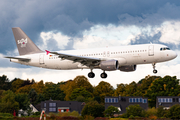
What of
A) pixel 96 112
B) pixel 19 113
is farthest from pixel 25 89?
pixel 96 112

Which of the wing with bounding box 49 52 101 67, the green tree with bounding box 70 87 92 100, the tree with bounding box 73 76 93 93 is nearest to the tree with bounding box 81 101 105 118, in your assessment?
the wing with bounding box 49 52 101 67

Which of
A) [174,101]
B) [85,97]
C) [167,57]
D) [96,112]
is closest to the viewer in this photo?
[167,57]

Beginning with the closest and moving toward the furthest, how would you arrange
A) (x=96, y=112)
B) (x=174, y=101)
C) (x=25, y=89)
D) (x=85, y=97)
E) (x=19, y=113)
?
(x=96, y=112)
(x=174, y=101)
(x=19, y=113)
(x=85, y=97)
(x=25, y=89)

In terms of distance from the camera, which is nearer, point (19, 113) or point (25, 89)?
point (19, 113)

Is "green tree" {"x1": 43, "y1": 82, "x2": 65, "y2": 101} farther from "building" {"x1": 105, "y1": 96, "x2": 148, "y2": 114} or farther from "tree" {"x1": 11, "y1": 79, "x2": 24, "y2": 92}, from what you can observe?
"building" {"x1": 105, "y1": 96, "x2": 148, "y2": 114}

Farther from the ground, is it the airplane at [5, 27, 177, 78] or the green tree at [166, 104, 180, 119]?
the airplane at [5, 27, 177, 78]

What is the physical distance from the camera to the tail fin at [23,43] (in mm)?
64625

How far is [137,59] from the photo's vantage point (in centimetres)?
5284

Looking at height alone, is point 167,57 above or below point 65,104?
above

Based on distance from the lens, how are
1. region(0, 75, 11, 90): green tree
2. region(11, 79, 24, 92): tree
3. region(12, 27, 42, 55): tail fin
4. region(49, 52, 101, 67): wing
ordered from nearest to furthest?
region(49, 52, 101, 67): wing → region(12, 27, 42, 55): tail fin → region(0, 75, 11, 90): green tree → region(11, 79, 24, 92): tree

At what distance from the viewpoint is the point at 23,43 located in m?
65.8

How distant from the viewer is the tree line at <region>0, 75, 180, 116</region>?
117m

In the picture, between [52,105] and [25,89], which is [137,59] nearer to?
[52,105]

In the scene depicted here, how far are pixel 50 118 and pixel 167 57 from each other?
867 inches
